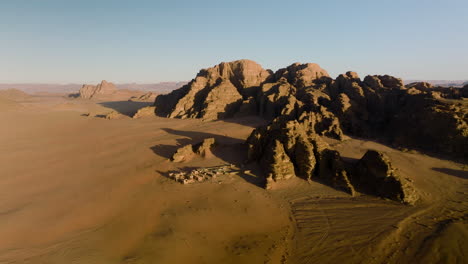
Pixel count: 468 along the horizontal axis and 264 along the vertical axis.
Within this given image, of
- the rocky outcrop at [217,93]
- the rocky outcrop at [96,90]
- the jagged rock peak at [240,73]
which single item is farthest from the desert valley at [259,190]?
the rocky outcrop at [96,90]

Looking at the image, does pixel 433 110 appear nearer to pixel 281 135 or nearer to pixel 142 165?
pixel 281 135

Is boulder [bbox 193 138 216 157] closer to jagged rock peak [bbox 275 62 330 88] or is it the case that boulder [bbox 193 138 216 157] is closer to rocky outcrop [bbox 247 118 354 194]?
rocky outcrop [bbox 247 118 354 194]

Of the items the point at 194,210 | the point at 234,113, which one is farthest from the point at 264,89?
the point at 194,210

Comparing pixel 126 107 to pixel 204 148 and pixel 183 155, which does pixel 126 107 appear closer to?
pixel 183 155

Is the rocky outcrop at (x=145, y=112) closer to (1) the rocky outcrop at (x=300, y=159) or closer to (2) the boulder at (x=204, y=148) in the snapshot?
(2) the boulder at (x=204, y=148)

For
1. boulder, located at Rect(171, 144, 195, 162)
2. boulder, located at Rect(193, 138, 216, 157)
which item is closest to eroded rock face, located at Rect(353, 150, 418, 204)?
boulder, located at Rect(193, 138, 216, 157)
